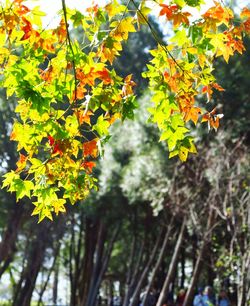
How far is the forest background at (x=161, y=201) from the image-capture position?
10.1 m

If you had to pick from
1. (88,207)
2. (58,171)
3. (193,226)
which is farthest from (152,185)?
(58,171)

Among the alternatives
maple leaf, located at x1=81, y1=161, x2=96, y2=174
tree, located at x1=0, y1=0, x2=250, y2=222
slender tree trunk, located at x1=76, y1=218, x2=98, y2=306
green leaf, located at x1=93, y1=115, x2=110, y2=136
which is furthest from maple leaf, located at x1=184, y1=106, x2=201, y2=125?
slender tree trunk, located at x1=76, y1=218, x2=98, y2=306

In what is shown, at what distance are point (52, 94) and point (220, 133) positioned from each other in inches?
370

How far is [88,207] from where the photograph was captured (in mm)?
15711

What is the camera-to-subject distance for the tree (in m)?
2.20

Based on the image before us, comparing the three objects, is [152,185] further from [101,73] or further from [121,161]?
[101,73]

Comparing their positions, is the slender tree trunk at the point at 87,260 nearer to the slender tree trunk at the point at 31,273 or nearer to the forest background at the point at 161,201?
the forest background at the point at 161,201

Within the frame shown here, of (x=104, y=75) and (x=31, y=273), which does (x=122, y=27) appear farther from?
(x=31, y=273)

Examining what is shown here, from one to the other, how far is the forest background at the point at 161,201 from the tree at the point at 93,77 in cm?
667

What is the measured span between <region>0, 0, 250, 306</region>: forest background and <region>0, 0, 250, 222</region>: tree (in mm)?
6668

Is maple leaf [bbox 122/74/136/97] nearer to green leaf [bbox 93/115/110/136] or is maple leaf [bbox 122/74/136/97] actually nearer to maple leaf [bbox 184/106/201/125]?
green leaf [bbox 93/115/110/136]

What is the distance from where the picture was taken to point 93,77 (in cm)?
230

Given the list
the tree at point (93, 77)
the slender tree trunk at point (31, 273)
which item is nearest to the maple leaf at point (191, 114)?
the tree at point (93, 77)

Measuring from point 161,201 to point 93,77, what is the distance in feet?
33.8
